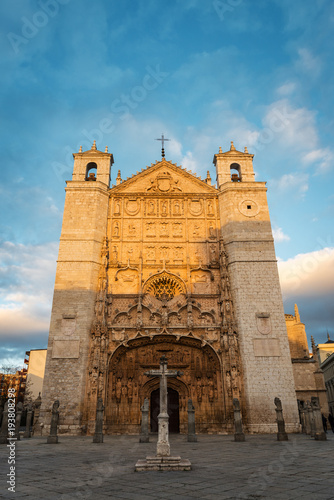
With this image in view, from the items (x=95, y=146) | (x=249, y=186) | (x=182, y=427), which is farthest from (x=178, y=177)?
(x=182, y=427)

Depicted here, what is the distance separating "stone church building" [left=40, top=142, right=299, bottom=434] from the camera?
17.4 meters

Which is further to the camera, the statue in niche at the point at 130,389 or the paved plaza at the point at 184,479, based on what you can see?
the statue in niche at the point at 130,389

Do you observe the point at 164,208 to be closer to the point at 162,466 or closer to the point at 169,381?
the point at 169,381

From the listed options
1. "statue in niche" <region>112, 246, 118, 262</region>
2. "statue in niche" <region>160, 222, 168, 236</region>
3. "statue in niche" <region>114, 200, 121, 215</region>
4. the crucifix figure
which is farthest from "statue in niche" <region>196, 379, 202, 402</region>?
"statue in niche" <region>114, 200, 121, 215</region>

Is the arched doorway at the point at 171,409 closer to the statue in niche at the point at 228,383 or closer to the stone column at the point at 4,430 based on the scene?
the statue in niche at the point at 228,383

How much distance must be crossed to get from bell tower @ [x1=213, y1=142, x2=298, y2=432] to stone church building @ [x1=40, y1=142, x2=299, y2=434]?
6 cm

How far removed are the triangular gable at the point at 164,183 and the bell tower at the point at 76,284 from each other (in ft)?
5.17

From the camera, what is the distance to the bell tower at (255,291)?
1720 cm

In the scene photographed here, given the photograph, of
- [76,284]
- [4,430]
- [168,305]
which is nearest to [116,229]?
[76,284]

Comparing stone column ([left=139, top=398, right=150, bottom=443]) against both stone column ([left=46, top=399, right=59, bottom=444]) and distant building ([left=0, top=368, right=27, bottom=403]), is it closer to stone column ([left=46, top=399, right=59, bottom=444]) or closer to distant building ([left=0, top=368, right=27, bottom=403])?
stone column ([left=46, top=399, right=59, bottom=444])

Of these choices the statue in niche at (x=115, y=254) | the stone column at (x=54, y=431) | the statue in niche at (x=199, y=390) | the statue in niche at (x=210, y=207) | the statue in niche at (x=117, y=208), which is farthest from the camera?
the statue in niche at (x=210, y=207)

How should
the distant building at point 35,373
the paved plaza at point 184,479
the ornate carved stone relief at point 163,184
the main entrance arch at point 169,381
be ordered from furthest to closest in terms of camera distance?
the distant building at point 35,373 → the ornate carved stone relief at point 163,184 → the main entrance arch at point 169,381 → the paved plaza at point 184,479

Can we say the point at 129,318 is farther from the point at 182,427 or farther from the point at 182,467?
the point at 182,467

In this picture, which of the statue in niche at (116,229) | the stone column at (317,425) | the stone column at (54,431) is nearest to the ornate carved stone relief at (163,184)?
the statue in niche at (116,229)
